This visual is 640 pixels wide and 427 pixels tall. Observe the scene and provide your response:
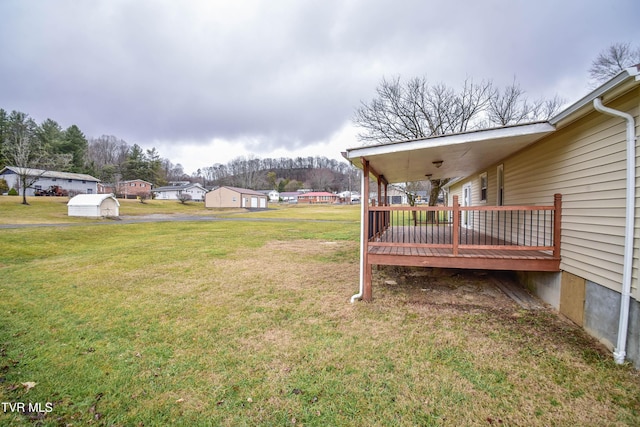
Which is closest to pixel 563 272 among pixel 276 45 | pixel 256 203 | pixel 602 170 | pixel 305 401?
pixel 602 170

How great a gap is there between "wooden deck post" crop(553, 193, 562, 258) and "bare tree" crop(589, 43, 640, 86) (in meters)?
19.1

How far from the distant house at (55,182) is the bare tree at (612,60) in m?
47.8

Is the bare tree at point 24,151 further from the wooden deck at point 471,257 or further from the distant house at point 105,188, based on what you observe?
the wooden deck at point 471,257

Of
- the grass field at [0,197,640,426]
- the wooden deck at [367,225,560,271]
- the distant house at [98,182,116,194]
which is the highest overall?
the distant house at [98,182,116,194]

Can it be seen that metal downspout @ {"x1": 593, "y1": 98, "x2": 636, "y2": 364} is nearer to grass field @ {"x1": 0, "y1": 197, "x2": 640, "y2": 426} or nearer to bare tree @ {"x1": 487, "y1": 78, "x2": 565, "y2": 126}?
grass field @ {"x1": 0, "y1": 197, "x2": 640, "y2": 426}

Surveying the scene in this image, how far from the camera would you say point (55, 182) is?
35.8m

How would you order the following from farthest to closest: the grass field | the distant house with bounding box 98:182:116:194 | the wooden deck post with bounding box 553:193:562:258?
the distant house with bounding box 98:182:116:194 < the wooden deck post with bounding box 553:193:562:258 < the grass field

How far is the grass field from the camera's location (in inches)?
94.4

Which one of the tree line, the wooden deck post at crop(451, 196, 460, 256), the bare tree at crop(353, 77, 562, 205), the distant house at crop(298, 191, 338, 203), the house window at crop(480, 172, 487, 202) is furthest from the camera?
the distant house at crop(298, 191, 338, 203)

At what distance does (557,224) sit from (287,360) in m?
4.59

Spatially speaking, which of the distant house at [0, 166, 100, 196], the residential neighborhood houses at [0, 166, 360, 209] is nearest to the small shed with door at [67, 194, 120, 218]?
the residential neighborhood houses at [0, 166, 360, 209]

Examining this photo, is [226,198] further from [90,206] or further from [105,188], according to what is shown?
[90,206]

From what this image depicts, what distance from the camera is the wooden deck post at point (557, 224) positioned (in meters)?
4.33

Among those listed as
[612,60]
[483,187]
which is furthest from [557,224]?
[612,60]
